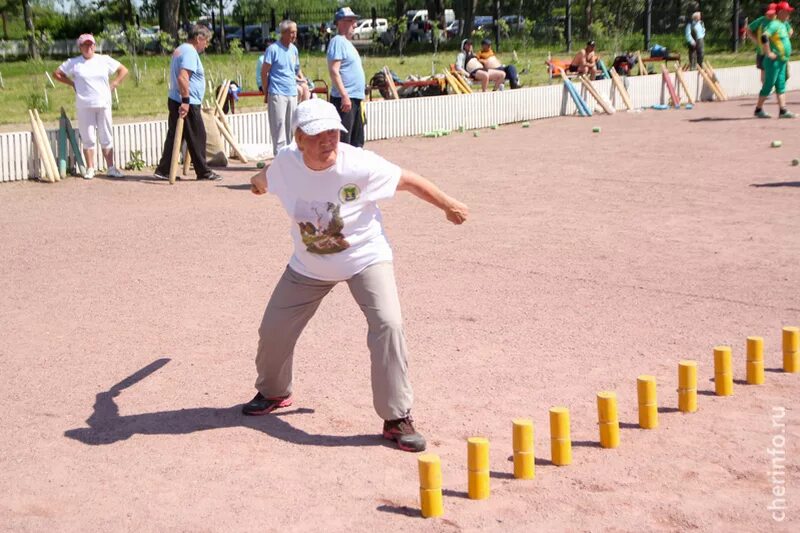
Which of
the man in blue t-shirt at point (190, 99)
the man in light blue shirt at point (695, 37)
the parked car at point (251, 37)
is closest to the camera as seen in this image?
the man in blue t-shirt at point (190, 99)

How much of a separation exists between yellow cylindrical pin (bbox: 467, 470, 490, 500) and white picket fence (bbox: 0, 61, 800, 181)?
10987mm

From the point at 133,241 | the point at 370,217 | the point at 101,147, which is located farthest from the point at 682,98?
the point at 370,217

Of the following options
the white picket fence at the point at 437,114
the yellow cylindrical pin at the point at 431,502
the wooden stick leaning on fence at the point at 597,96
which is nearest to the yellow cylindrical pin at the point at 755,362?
the yellow cylindrical pin at the point at 431,502

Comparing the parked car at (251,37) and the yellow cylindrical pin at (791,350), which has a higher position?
the parked car at (251,37)

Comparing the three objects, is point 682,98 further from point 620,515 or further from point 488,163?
point 620,515

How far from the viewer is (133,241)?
10.5 metres

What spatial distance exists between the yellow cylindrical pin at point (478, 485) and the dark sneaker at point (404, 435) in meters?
0.63

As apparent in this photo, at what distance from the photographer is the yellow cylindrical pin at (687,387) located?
18.6ft

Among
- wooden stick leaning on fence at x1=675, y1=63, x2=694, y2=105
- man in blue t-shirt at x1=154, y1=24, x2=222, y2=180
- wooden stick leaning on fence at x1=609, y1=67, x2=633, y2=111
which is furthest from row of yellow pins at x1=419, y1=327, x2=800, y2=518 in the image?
wooden stick leaning on fence at x1=675, y1=63, x2=694, y2=105

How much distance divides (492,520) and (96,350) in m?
3.49

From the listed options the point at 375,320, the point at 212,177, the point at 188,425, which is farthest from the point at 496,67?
the point at 375,320

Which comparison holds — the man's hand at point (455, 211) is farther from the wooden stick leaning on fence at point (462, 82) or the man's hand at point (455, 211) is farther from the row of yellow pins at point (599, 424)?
the wooden stick leaning on fence at point (462, 82)

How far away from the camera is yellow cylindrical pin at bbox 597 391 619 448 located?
5184 mm

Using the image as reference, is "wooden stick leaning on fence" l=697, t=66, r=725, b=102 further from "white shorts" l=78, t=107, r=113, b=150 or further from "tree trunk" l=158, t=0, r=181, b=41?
"tree trunk" l=158, t=0, r=181, b=41
